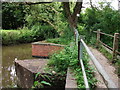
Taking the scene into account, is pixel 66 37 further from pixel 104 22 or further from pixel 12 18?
pixel 12 18

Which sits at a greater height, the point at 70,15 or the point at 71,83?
the point at 70,15

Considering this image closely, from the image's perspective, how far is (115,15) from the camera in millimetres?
6520

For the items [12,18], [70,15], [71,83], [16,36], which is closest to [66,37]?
[70,15]

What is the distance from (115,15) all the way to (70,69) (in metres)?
4.38

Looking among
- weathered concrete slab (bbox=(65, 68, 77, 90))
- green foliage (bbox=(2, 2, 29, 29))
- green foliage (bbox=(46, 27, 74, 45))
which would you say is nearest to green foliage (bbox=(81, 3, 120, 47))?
green foliage (bbox=(46, 27, 74, 45))

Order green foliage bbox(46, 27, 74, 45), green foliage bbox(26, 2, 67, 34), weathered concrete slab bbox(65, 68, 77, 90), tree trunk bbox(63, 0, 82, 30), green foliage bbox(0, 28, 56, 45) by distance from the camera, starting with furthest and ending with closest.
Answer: green foliage bbox(0, 28, 56, 45) < green foliage bbox(26, 2, 67, 34) < tree trunk bbox(63, 0, 82, 30) < green foliage bbox(46, 27, 74, 45) < weathered concrete slab bbox(65, 68, 77, 90)

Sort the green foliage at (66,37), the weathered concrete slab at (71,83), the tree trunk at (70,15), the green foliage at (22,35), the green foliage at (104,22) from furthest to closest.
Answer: the green foliage at (22,35) → the tree trunk at (70,15) → the green foliage at (66,37) → the green foliage at (104,22) → the weathered concrete slab at (71,83)

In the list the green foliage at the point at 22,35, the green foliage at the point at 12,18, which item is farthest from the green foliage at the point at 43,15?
the green foliage at the point at 12,18

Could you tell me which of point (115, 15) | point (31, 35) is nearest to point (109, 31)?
point (115, 15)

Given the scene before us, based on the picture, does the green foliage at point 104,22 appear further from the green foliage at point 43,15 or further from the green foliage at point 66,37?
the green foliage at point 43,15

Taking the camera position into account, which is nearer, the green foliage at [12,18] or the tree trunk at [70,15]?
the tree trunk at [70,15]

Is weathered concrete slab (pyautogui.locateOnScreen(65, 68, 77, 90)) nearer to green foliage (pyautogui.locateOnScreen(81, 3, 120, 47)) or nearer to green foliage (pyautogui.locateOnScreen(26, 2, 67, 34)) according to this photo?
green foliage (pyautogui.locateOnScreen(81, 3, 120, 47))

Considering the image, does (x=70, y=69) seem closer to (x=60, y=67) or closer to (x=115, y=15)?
(x=60, y=67)

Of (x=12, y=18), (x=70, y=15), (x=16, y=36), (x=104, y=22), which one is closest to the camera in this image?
(x=104, y=22)
